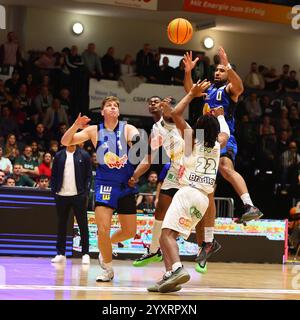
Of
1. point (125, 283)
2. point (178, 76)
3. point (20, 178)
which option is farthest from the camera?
point (178, 76)

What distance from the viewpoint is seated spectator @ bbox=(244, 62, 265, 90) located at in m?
22.1

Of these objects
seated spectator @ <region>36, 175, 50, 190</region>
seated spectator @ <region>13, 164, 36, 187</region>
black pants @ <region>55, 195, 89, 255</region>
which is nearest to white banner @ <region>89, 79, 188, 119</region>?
seated spectator @ <region>13, 164, 36, 187</region>

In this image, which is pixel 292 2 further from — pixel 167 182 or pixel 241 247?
pixel 167 182

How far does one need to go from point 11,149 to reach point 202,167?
8204 millimetres

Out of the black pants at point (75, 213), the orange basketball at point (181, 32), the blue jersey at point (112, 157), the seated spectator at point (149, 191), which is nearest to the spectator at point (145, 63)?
the seated spectator at point (149, 191)

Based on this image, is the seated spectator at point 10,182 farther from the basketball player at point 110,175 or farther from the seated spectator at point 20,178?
the basketball player at point 110,175

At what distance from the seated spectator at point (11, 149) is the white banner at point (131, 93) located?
3.95 m

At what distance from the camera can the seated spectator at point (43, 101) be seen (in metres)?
18.4

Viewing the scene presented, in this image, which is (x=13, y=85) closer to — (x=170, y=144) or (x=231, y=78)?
(x=170, y=144)

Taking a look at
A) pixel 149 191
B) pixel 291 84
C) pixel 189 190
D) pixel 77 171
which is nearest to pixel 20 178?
pixel 77 171

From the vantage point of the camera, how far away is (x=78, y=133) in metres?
9.22

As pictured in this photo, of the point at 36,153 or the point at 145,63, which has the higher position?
the point at 145,63

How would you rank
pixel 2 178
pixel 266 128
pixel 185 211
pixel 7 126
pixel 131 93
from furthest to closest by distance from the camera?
pixel 266 128 → pixel 131 93 → pixel 7 126 → pixel 2 178 → pixel 185 211

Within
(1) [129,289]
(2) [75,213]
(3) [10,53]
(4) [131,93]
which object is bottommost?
(1) [129,289]
